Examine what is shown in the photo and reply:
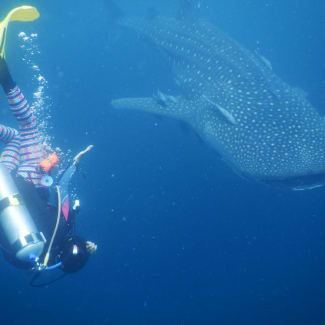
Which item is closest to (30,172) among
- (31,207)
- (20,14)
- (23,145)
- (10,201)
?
(23,145)

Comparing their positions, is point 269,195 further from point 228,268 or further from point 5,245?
point 5,245

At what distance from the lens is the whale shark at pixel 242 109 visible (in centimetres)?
475

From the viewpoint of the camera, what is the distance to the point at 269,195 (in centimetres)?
1078

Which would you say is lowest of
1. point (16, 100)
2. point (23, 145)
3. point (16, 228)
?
point (16, 228)

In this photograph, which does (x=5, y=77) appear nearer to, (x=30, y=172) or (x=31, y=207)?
(x=30, y=172)

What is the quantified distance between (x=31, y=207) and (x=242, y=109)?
13.6ft

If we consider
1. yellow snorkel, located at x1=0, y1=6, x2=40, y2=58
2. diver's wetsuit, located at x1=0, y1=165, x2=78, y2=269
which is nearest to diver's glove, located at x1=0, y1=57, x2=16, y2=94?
yellow snorkel, located at x1=0, y1=6, x2=40, y2=58

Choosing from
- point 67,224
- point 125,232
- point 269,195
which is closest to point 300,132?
point 67,224

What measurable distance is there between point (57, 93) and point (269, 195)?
9.09 metres

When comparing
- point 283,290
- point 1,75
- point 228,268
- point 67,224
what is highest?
point 1,75

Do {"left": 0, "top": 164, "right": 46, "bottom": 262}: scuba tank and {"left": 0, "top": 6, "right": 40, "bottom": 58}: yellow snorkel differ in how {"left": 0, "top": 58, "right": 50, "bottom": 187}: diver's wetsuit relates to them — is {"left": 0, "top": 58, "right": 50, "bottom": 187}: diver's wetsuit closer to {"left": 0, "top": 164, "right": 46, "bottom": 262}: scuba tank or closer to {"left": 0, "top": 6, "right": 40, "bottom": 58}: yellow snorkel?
{"left": 0, "top": 6, "right": 40, "bottom": 58}: yellow snorkel

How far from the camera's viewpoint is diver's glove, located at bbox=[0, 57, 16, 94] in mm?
4271

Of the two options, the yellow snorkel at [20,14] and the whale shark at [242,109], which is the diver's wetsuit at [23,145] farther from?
the whale shark at [242,109]

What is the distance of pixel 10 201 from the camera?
3.42m
